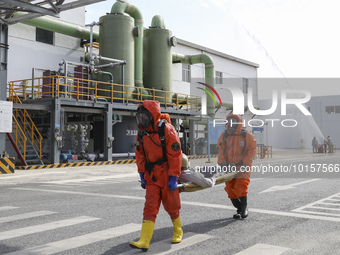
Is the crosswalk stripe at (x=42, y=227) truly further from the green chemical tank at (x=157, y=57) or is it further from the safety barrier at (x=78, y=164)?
the green chemical tank at (x=157, y=57)

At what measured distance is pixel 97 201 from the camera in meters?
8.72

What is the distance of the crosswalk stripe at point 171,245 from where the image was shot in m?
4.72

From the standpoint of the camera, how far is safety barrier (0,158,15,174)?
15.5 metres

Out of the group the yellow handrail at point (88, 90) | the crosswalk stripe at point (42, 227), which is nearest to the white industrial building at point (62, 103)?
the yellow handrail at point (88, 90)

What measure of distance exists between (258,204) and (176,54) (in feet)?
82.1

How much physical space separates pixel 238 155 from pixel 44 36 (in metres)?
21.6

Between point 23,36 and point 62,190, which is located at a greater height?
point 23,36

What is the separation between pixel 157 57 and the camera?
90.3 feet

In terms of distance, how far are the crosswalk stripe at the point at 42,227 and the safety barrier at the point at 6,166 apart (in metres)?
10.1

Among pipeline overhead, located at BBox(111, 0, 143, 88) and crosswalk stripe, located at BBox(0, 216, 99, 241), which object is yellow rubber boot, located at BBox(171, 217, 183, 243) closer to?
crosswalk stripe, located at BBox(0, 216, 99, 241)

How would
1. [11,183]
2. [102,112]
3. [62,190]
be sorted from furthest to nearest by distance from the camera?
[102,112] → [11,183] → [62,190]

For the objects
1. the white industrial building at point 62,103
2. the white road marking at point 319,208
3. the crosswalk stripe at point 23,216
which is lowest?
A: the crosswalk stripe at point 23,216

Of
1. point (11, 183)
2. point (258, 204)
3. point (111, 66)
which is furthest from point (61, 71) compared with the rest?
point (258, 204)

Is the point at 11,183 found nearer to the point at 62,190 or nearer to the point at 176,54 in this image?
the point at 62,190
